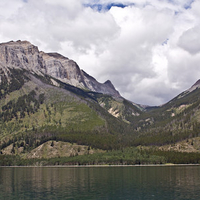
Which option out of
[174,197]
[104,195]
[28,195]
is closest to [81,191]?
[104,195]

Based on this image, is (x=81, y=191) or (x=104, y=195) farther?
(x=81, y=191)

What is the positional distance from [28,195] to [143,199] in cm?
4532

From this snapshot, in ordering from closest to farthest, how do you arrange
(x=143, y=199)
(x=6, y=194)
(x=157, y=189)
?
1. (x=143, y=199)
2. (x=6, y=194)
3. (x=157, y=189)

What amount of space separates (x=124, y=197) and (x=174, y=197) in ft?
59.2

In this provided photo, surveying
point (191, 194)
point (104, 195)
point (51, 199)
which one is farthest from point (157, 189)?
point (51, 199)

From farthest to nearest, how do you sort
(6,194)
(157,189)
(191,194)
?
(157,189)
(6,194)
(191,194)

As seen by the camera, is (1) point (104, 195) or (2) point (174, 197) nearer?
(2) point (174, 197)

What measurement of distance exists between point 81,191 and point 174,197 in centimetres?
3910

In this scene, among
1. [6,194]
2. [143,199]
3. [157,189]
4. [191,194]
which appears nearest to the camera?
[143,199]

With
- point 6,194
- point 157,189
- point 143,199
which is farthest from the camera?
point 157,189

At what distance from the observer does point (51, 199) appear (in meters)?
104

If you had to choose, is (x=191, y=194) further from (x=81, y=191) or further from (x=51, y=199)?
(x=51, y=199)

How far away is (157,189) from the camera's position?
126 m

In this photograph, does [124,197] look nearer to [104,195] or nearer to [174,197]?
[104,195]
